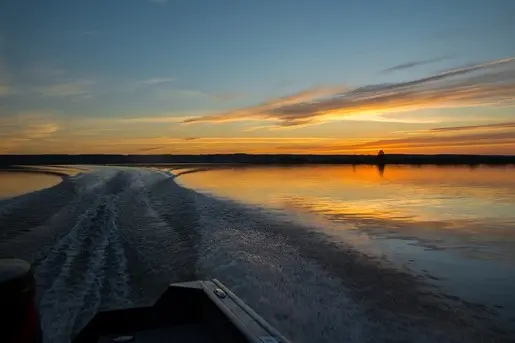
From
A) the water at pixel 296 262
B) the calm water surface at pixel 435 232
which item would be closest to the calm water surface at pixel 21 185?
the water at pixel 296 262

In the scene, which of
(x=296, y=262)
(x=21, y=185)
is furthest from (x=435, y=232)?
(x=21, y=185)

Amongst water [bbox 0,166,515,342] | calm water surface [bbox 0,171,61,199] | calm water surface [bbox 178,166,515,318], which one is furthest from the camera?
calm water surface [bbox 0,171,61,199]

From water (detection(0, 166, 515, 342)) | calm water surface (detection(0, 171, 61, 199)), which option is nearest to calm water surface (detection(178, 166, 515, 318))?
A: water (detection(0, 166, 515, 342))

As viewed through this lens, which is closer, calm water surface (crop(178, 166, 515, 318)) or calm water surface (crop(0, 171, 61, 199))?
calm water surface (crop(178, 166, 515, 318))

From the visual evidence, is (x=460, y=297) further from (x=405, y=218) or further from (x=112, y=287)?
(x=405, y=218)

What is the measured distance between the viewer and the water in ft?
15.9

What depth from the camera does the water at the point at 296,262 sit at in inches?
191

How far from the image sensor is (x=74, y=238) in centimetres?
854

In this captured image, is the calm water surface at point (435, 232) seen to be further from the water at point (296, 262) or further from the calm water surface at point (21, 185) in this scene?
the calm water surface at point (21, 185)

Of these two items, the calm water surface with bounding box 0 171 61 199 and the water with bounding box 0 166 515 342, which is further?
the calm water surface with bounding box 0 171 61 199

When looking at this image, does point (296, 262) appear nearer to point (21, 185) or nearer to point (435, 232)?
point (435, 232)

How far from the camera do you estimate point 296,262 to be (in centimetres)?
734

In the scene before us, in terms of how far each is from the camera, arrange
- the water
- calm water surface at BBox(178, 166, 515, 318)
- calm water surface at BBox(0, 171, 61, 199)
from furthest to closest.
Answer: calm water surface at BBox(0, 171, 61, 199) → calm water surface at BBox(178, 166, 515, 318) → the water

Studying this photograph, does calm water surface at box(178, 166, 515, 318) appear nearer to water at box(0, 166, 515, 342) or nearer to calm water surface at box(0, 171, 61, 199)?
water at box(0, 166, 515, 342)
